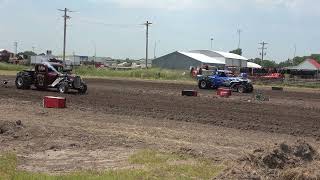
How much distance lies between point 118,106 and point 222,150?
11.2 meters

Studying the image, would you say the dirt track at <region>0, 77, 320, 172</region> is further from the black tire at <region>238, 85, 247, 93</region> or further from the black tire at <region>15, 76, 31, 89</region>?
the black tire at <region>238, 85, 247, 93</region>

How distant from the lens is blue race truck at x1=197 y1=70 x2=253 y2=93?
40031mm

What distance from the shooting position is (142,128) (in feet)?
51.0

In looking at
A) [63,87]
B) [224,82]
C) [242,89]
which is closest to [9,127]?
[63,87]

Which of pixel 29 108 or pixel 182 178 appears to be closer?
pixel 182 178

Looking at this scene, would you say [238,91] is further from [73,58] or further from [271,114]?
[73,58]

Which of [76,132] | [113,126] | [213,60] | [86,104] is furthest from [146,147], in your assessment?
[213,60]

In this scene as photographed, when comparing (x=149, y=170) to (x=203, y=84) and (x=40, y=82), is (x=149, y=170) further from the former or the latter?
(x=203, y=84)

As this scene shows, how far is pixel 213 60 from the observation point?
454 feet

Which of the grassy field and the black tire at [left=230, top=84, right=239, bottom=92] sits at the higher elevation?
the black tire at [left=230, top=84, right=239, bottom=92]

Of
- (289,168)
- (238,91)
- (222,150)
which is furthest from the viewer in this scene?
(238,91)

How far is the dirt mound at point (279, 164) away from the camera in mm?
7809

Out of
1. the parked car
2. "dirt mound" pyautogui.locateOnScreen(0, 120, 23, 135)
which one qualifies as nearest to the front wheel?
the parked car

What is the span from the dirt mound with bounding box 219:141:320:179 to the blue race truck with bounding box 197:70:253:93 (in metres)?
31.0
